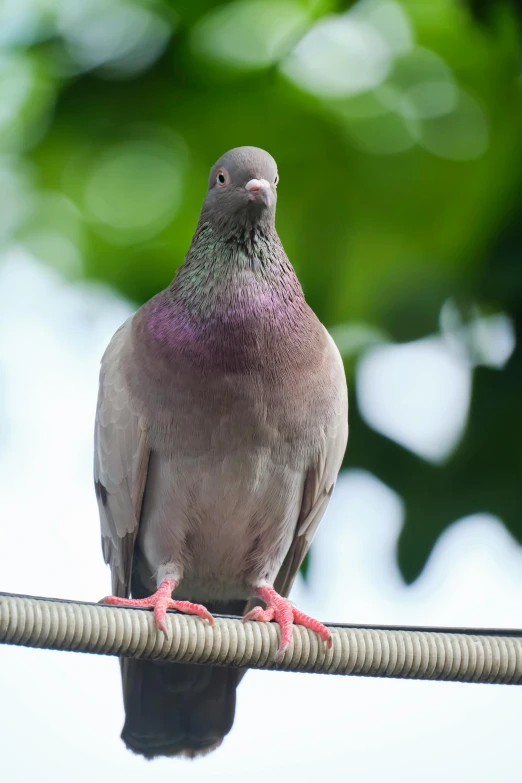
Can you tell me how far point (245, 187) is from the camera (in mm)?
3773

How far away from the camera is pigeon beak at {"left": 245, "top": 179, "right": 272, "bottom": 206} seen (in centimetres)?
371

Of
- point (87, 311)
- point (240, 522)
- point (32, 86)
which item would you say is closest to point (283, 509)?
point (240, 522)

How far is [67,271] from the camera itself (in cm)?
521

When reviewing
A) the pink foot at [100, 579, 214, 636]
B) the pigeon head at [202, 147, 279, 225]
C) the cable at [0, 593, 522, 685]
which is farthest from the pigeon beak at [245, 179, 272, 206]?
the cable at [0, 593, 522, 685]

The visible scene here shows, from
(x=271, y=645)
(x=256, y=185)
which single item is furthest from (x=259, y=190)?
(x=271, y=645)

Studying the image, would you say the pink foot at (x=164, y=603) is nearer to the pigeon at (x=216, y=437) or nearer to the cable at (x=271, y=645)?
the pigeon at (x=216, y=437)

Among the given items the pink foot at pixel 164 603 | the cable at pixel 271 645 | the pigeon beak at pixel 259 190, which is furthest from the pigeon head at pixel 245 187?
the cable at pixel 271 645

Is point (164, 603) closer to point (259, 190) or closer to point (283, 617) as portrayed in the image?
point (283, 617)

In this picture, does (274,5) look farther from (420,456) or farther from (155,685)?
(155,685)

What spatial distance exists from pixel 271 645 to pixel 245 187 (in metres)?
1.67

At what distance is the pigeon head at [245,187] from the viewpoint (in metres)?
3.76

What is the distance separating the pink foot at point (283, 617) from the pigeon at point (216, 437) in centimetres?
1

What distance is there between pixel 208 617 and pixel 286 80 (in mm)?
3345

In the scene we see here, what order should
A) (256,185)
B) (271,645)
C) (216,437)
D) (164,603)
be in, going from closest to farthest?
(271,645)
(164,603)
(256,185)
(216,437)
